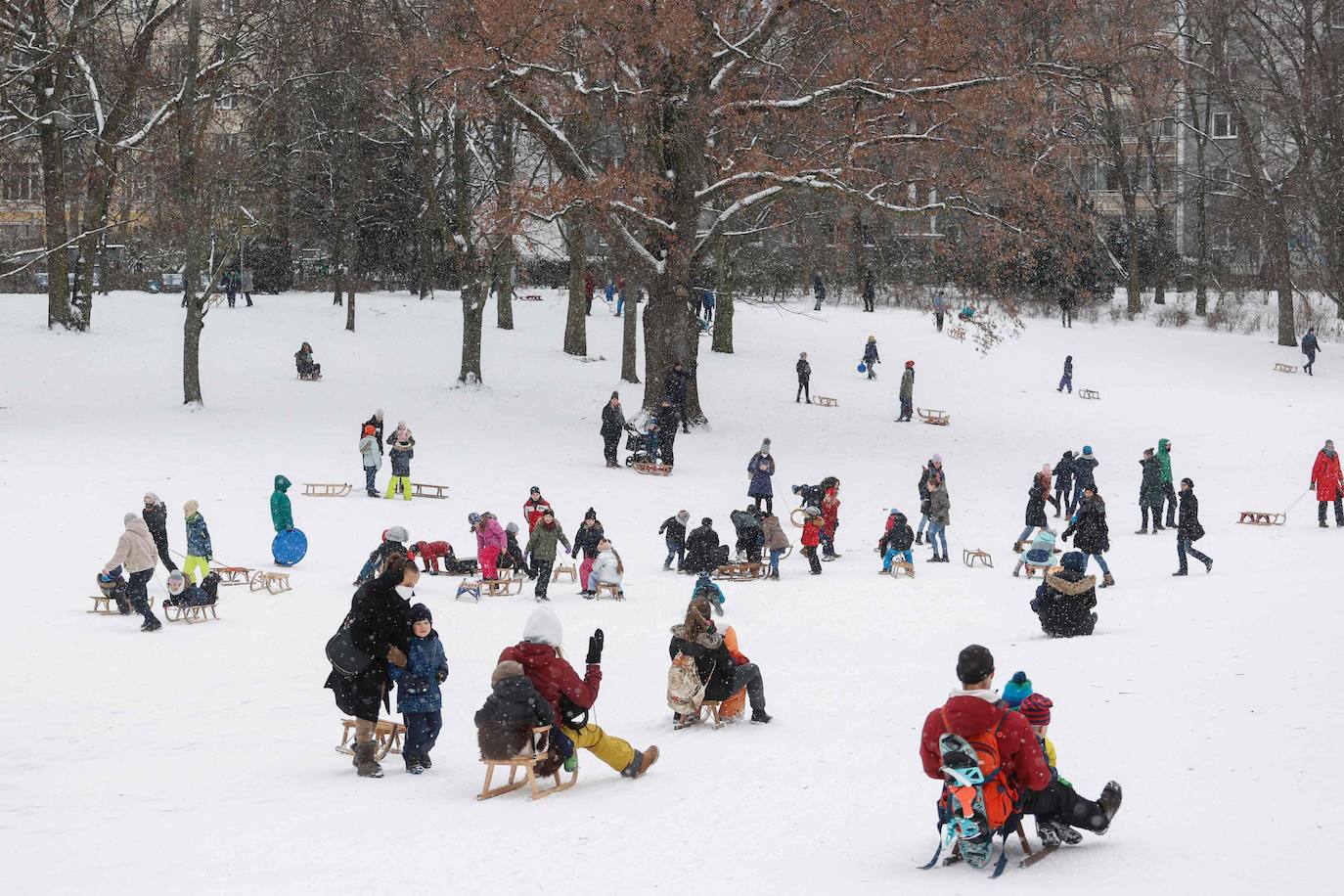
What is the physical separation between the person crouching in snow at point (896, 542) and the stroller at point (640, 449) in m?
8.37

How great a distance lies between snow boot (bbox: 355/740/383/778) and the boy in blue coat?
0.22 meters

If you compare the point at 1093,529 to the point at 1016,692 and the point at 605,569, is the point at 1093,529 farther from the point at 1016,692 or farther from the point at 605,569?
the point at 1016,692

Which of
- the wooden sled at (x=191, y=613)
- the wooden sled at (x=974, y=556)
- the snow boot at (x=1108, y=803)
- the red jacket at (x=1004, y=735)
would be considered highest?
the red jacket at (x=1004, y=735)

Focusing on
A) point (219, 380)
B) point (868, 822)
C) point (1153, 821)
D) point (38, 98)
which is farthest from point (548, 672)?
point (38, 98)

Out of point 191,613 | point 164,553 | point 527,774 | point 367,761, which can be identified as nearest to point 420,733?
point 367,761

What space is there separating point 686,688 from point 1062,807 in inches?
170

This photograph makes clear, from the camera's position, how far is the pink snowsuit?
735 inches

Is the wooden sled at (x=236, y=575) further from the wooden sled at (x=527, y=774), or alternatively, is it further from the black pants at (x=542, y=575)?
the wooden sled at (x=527, y=774)

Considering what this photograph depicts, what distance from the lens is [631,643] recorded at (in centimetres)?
1573

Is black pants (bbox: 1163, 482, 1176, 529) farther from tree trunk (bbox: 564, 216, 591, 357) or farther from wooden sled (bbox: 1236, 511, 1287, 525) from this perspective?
tree trunk (bbox: 564, 216, 591, 357)

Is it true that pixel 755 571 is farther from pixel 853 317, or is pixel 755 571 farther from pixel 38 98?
pixel 853 317

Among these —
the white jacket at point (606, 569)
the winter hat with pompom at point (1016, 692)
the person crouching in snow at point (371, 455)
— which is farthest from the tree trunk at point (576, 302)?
the winter hat with pompom at point (1016, 692)

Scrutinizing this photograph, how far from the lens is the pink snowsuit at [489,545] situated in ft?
61.3

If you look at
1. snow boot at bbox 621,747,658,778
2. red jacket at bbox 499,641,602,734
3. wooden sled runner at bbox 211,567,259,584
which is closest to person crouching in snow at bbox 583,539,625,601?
wooden sled runner at bbox 211,567,259,584
